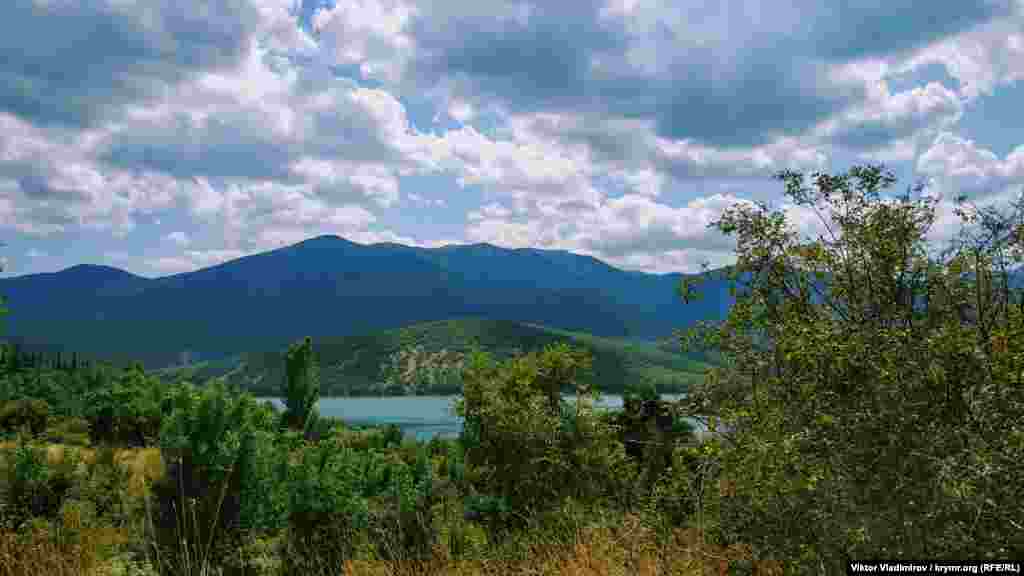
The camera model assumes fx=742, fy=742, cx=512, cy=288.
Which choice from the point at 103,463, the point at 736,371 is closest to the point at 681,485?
the point at 736,371

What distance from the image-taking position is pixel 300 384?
58.2 m

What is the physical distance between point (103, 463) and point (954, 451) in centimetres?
3437

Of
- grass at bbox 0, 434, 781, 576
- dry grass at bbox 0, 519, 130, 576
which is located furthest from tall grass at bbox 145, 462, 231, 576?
dry grass at bbox 0, 519, 130, 576

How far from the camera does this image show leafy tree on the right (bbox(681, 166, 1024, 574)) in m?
5.14

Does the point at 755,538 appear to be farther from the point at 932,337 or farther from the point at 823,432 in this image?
the point at 932,337

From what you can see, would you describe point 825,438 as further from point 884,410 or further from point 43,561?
point 43,561

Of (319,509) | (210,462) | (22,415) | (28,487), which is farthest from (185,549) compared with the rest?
(22,415)

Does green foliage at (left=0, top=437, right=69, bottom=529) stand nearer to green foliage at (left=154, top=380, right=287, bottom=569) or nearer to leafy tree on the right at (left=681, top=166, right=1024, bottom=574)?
green foliage at (left=154, top=380, right=287, bottom=569)

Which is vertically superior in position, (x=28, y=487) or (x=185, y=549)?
(x=185, y=549)

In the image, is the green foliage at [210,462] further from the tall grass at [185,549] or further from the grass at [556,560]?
the grass at [556,560]

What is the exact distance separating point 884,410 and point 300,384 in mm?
56490

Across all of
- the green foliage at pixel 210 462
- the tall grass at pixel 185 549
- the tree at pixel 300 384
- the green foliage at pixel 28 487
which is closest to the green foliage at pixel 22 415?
the tree at pixel 300 384

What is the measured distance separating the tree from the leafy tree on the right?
52459 mm

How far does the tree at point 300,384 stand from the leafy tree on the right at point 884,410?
52.5m
